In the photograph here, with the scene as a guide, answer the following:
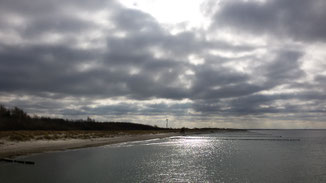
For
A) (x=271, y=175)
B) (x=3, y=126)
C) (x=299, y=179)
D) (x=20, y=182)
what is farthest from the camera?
(x=3, y=126)

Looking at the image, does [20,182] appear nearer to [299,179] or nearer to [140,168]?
[140,168]

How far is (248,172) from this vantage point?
90.2 ft

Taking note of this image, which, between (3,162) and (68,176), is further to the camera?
(3,162)

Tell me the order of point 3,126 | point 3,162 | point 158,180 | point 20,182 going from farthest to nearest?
point 3,126
point 3,162
point 158,180
point 20,182

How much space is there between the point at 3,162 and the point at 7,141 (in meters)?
19.4

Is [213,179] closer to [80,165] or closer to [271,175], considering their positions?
[271,175]

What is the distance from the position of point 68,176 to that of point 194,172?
13.0 metres

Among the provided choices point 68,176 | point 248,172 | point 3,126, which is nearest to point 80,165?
point 68,176

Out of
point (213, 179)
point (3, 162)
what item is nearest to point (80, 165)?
point (3, 162)

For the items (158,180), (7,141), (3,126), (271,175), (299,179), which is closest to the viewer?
(158,180)

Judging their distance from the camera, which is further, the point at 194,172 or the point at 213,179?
the point at 194,172

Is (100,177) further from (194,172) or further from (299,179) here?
(299,179)

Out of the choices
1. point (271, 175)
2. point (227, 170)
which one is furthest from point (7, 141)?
point (271, 175)

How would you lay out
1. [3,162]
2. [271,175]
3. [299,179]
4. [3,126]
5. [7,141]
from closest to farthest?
[299,179], [271,175], [3,162], [7,141], [3,126]
